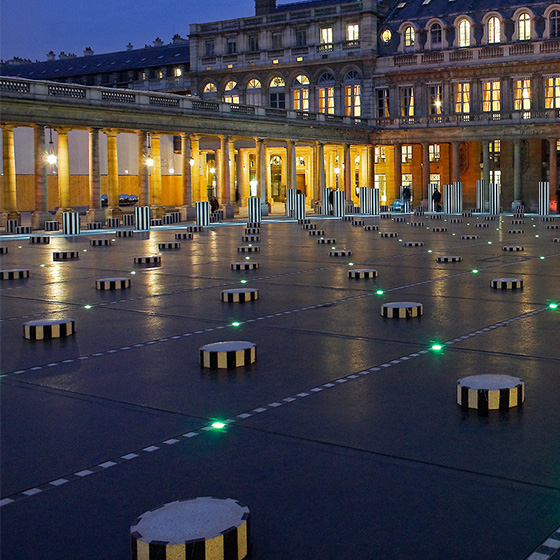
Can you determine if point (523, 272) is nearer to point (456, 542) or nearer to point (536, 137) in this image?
point (456, 542)

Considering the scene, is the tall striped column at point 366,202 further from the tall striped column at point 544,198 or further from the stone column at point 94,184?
the stone column at point 94,184

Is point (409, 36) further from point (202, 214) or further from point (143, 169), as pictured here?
point (202, 214)

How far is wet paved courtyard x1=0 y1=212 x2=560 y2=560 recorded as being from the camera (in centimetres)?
523

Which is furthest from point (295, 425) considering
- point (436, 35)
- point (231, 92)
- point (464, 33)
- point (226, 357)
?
point (231, 92)

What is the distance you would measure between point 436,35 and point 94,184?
3647cm

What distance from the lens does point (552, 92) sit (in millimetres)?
68438

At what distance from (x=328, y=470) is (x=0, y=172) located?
156 ft

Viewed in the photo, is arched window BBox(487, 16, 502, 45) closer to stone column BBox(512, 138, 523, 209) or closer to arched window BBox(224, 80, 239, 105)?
stone column BBox(512, 138, 523, 209)

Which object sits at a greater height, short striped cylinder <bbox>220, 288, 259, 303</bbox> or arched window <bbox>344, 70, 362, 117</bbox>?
arched window <bbox>344, 70, 362, 117</bbox>

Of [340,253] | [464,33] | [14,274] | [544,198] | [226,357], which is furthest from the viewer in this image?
[464,33]

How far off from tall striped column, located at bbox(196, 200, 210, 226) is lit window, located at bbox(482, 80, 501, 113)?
3448 centimetres

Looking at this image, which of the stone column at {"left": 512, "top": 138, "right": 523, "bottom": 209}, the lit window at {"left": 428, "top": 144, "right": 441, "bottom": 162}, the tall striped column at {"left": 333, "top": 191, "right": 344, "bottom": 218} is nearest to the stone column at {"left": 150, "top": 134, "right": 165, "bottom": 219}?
the tall striped column at {"left": 333, "top": 191, "right": 344, "bottom": 218}

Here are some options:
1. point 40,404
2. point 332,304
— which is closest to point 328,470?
point 40,404

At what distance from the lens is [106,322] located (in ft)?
43.4
